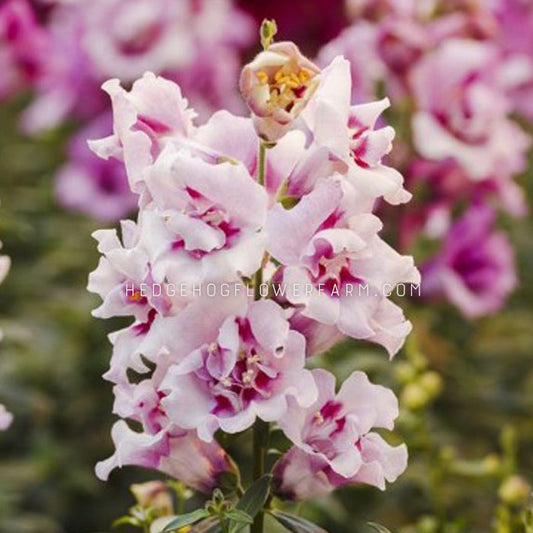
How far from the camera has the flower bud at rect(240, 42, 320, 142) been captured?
1.05 metres

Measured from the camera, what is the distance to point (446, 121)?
209cm

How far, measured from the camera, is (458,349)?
2.34 m

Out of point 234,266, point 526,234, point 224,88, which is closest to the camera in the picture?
point 234,266

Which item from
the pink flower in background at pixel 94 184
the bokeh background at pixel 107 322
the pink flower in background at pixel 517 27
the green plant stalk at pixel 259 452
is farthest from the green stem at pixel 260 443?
the pink flower in background at pixel 517 27

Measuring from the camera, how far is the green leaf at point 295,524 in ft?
3.66

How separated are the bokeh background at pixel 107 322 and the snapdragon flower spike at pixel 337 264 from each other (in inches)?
29.6

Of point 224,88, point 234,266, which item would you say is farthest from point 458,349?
point 234,266

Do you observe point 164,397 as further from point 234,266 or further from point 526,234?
point 526,234

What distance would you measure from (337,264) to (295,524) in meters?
0.22

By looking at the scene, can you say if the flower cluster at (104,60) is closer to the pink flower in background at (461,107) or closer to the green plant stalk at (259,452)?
the pink flower in background at (461,107)

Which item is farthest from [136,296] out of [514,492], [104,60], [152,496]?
[104,60]

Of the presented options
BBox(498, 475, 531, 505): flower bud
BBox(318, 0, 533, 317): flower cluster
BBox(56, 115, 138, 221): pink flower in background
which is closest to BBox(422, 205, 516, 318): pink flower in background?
BBox(318, 0, 533, 317): flower cluster

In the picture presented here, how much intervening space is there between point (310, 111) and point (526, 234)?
1723mm

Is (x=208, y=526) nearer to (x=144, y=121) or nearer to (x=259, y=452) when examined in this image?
(x=259, y=452)
